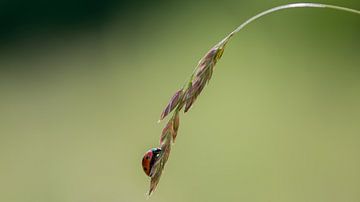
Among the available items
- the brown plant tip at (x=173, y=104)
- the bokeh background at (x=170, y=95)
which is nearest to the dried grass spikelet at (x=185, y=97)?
the brown plant tip at (x=173, y=104)

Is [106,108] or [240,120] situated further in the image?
[106,108]

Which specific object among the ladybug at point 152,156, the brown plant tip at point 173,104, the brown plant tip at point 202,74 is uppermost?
the brown plant tip at point 202,74

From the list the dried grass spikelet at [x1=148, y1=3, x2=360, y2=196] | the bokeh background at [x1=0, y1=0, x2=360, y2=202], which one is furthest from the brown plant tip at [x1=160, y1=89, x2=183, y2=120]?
the bokeh background at [x1=0, y1=0, x2=360, y2=202]

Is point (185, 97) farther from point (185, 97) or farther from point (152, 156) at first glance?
point (152, 156)

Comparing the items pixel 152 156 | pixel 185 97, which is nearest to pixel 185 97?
pixel 185 97

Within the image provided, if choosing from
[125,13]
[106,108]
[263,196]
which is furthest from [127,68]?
[263,196]

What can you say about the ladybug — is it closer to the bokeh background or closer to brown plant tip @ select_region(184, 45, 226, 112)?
brown plant tip @ select_region(184, 45, 226, 112)

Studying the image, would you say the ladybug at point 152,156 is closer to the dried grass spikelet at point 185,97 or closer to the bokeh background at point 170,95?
the dried grass spikelet at point 185,97

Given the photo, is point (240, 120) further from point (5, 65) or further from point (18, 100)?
point (5, 65)
